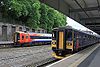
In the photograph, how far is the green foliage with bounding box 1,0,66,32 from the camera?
4997 cm

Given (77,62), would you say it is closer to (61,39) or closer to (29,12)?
(61,39)

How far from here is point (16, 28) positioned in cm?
5447

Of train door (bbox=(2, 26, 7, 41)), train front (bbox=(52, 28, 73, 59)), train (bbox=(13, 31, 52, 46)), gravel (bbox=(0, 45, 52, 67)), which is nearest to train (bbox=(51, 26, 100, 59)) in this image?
train front (bbox=(52, 28, 73, 59))

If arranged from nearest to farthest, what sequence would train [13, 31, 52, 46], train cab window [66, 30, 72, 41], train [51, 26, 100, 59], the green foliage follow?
train [51, 26, 100, 59] < train cab window [66, 30, 72, 41] < train [13, 31, 52, 46] < the green foliage

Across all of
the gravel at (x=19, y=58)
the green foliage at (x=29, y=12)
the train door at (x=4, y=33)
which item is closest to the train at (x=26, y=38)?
the train door at (x=4, y=33)

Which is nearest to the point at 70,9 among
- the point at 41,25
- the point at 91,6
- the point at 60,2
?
the point at 91,6

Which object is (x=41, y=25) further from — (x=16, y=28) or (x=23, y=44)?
(x=23, y=44)

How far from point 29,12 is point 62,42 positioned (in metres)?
39.7

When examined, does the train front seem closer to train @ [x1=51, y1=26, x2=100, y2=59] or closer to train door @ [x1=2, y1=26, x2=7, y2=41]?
train @ [x1=51, y1=26, x2=100, y2=59]

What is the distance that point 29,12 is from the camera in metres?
57.0

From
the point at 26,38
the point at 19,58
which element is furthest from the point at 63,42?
the point at 26,38

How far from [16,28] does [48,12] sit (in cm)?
2029

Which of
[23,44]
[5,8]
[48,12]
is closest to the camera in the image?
[23,44]

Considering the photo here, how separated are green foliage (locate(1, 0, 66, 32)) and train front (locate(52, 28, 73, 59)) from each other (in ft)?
106
